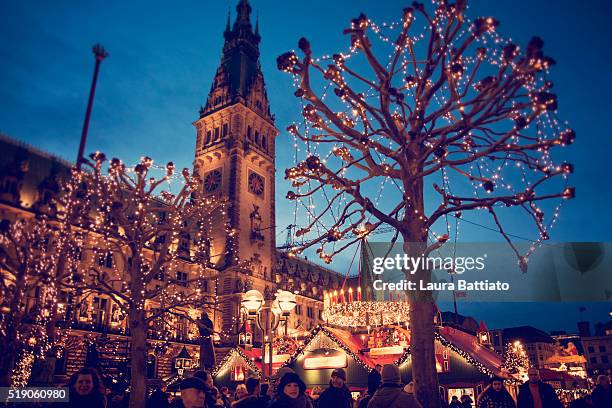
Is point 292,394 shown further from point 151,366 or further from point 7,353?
point 151,366

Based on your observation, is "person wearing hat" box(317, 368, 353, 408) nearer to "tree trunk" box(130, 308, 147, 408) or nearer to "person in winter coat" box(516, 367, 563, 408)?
"person in winter coat" box(516, 367, 563, 408)

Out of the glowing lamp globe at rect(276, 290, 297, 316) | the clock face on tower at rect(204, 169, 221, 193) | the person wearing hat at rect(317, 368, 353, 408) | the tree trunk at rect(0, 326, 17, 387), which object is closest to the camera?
the person wearing hat at rect(317, 368, 353, 408)

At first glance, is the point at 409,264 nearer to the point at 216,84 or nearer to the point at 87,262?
the point at 87,262

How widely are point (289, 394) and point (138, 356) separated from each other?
11.7 meters

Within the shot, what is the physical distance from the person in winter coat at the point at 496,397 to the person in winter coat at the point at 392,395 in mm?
4245

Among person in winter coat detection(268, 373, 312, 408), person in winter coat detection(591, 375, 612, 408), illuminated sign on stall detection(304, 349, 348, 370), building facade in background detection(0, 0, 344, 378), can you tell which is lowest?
person in winter coat detection(591, 375, 612, 408)

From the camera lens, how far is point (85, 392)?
6.22 metres

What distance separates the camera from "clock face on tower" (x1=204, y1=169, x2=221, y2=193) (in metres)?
51.7

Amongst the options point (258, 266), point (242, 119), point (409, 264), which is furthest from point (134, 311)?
point (242, 119)

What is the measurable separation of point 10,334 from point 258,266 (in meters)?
33.4

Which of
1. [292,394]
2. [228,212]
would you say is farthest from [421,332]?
[228,212]

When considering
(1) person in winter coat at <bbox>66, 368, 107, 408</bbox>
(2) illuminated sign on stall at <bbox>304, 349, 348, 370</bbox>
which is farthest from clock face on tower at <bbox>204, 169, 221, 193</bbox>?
(1) person in winter coat at <bbox>66, 368, 107, 408</bbox>

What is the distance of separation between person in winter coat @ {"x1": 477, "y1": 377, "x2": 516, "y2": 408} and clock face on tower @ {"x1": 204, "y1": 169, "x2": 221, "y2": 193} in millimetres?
44617

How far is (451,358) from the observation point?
17281 mm
